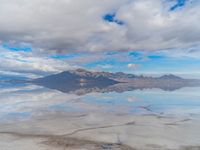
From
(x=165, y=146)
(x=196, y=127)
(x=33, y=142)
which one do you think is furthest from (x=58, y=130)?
(x=196, y=127)

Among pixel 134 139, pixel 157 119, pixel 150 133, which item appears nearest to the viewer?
pixel 134 139

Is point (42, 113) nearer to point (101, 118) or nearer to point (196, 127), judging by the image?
point (101, 118)

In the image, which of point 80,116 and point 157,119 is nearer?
point 157,119

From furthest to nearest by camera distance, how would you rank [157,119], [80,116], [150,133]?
[80,116] < [157,119] < [150,133]

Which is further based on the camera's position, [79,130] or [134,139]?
[79,130]

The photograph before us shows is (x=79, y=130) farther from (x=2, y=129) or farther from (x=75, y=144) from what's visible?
(x=2, y=129)

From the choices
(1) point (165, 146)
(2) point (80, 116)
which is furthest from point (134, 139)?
(2) point (80, 116)
